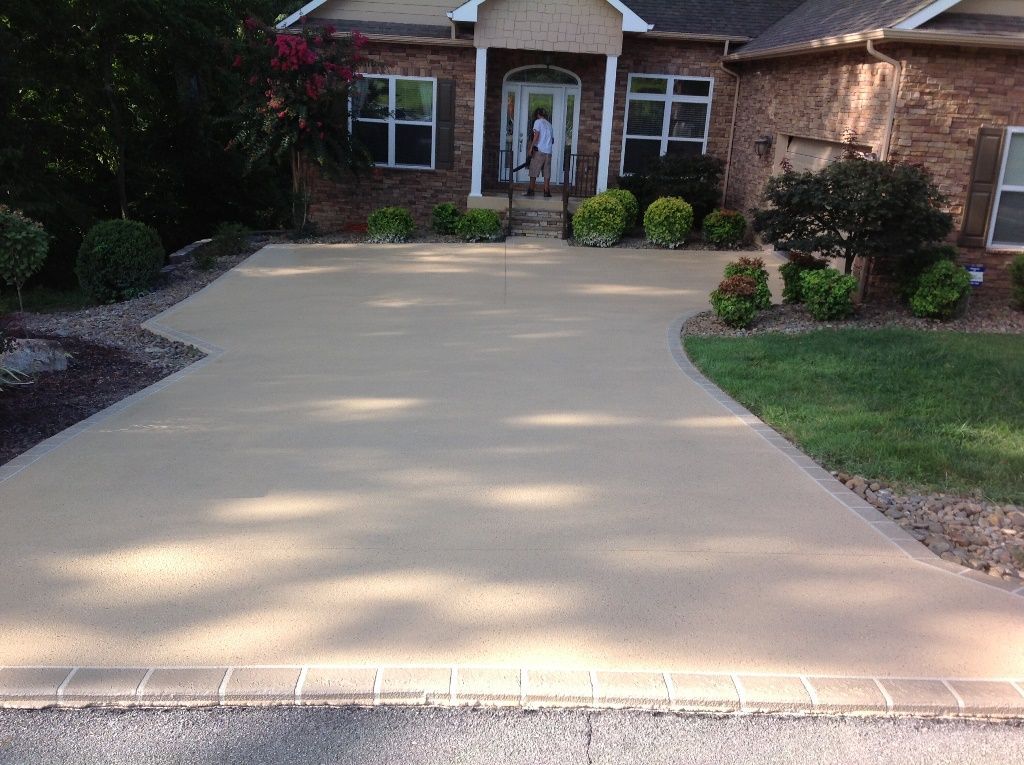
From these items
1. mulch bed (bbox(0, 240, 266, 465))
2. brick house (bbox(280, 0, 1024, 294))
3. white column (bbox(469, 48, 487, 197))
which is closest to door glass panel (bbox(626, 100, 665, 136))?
brick house (bbox(280, 0, 1024, 294))

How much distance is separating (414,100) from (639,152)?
4612 millimetres

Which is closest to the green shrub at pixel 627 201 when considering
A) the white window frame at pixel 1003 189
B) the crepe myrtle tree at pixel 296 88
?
the crepe myrtle tree at pixel 296 88

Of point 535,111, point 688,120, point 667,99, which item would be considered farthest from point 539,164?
point 688,120

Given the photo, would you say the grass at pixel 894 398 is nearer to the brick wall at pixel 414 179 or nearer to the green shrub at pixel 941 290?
the green shrub at pixel 941 290

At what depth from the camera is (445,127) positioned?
1753 centimetres

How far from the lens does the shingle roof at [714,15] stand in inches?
686

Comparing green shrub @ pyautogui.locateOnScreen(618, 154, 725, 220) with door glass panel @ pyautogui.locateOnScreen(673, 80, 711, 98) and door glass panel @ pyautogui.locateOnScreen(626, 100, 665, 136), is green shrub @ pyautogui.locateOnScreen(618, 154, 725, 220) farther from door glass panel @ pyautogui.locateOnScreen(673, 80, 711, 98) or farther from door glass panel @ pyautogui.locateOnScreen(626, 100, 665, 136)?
door glass panel @ pyautogui.locateOnScreen(673, 80, 711, 98)

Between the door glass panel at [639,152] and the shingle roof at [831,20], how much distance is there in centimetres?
239

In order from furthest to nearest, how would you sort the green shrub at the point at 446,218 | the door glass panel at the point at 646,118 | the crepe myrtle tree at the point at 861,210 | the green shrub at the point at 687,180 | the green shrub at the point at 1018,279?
the door glass panel at the point at 646,118 → the green shrub at the point at 687,180 → the green shrub at the point at 446,218 → the green shrub at the point at 1018,279 → the crepe myrtle tree at the point at 861,210

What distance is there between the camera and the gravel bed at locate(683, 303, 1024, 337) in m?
10.4

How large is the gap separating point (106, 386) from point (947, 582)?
23.2 feet

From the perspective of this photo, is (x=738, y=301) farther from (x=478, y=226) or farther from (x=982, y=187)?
(x=478, y=226)

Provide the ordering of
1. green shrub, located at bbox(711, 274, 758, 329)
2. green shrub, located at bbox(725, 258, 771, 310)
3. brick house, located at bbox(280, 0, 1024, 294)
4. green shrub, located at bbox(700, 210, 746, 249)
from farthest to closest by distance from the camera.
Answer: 1. green shrub, located at bbox(700, 210, 746, 249)
2. brick house, located at bbox(280, 0, 1024, 294)
3. green shrub, located at bbox(725, 258, 771, 310)
4. green shrub, located at bbox(711, 274, 758, 329)

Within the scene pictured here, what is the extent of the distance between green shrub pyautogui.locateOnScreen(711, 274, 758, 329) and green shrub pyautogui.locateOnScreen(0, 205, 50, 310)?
704 cm
